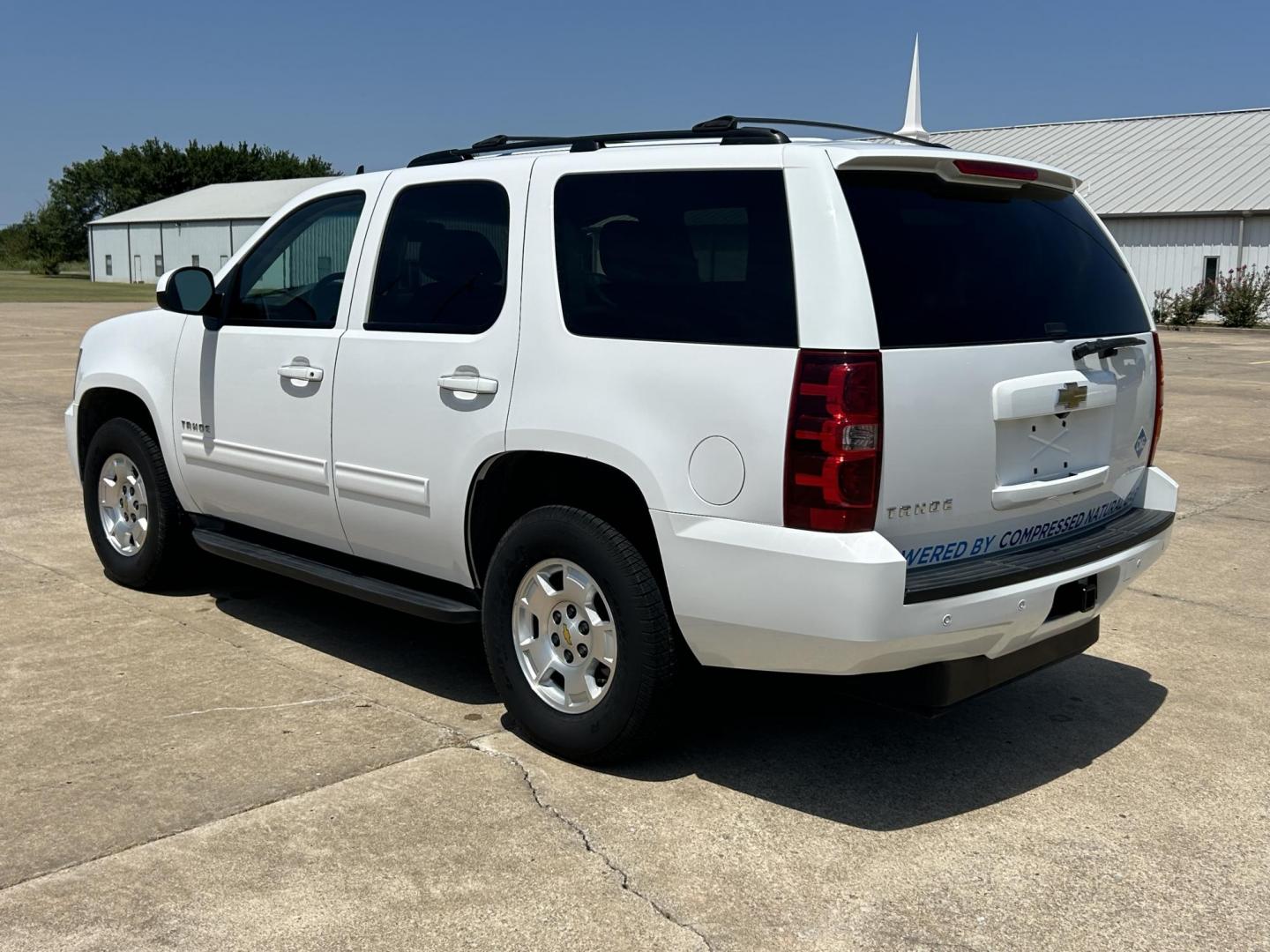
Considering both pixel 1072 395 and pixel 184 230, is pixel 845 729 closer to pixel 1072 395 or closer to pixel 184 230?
pixel 1072 395

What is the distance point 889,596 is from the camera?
3.52 m

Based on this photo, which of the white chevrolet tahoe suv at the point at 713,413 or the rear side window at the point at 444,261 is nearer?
the white chevrolet tahoe suv at the point at 713,413

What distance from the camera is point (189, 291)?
5480 millimetres

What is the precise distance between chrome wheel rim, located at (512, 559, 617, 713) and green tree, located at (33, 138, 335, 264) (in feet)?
338

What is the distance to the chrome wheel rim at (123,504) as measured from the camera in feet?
20.2

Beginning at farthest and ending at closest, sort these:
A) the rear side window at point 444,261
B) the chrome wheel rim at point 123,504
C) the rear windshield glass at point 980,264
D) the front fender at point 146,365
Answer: the chrome wheel rim at point 123,504 < the front fender at point 146,365 < the rear side window at point 444,261 < the rear windshield glass at point 980,264

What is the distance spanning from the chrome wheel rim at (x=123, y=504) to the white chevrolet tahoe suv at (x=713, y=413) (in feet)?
3.99

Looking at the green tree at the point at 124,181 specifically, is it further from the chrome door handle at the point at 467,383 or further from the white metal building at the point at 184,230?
the chrome door handle at the point at 467,383

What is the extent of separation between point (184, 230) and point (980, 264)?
247ft

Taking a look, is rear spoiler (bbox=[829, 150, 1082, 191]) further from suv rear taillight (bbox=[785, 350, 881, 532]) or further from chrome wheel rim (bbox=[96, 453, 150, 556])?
chrome wheel rim (bbox=[96, 453, 150, 556])

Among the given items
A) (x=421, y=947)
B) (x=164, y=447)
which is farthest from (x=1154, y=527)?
(x=164, y=447)

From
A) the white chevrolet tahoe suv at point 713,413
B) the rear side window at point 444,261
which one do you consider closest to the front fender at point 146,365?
the white chevrolet tahoe suv at point 713,413

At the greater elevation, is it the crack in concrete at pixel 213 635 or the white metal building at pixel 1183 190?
the white metal building at pixel 1183 190

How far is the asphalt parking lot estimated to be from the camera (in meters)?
3.30
